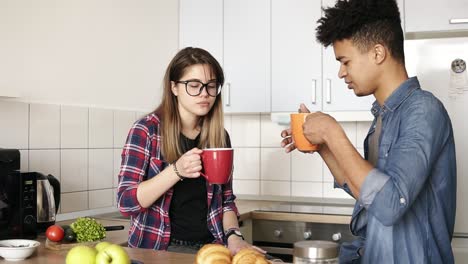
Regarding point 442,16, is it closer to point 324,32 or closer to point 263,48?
point 263,48

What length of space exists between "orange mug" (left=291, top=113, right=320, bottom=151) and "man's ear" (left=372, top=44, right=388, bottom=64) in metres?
0.22

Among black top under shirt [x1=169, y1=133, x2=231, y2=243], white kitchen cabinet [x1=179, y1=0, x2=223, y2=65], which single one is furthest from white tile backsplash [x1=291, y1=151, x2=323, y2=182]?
black top under shirt [x1=169, y1=133, x2=231, y2=243]

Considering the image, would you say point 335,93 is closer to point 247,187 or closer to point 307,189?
point 307,189

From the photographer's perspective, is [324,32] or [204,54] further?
[204,54]

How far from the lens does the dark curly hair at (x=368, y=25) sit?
4.73 feet

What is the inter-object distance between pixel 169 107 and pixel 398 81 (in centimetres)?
80

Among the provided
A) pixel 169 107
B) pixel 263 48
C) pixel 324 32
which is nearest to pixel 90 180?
pixel 169 107

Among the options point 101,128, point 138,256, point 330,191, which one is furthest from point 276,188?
point 138,256

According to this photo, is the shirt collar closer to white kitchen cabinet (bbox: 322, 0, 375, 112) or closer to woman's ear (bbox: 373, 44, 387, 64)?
woman's ear (bbox: 373, 44, 387, 64)

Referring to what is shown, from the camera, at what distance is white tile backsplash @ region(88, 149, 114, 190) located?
2773 millimetres

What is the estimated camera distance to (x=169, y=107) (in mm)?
1968

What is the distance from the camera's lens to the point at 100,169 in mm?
2846

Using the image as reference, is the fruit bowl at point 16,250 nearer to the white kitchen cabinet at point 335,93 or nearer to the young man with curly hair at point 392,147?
the young man with curly hair at point 392,147

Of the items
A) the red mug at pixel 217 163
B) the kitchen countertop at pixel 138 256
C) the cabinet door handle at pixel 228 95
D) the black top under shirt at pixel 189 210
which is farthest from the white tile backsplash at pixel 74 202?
the red mug at pixel 217 163
